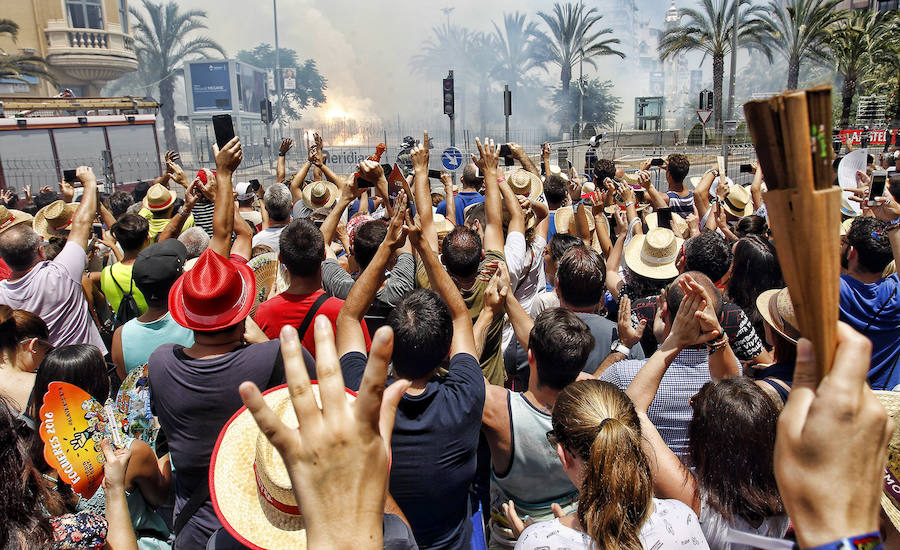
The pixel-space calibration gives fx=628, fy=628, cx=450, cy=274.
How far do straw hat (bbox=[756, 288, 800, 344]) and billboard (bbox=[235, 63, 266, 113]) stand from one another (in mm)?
62384

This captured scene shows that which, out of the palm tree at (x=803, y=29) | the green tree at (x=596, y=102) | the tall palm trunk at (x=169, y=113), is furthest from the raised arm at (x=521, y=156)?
the green tree at (x=596, y=102)

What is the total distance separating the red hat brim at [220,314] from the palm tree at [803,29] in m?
36.3

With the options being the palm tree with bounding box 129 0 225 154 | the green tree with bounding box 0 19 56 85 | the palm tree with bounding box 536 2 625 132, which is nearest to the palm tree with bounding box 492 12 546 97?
the palm tree with bounding box 536 2 625 132

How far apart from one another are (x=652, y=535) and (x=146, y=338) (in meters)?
2.79

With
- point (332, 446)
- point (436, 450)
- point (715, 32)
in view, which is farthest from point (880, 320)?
point (715, 32)

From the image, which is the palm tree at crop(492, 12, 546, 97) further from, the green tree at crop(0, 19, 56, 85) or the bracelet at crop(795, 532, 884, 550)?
the bracelet at crop(795, 532, 884, 550)

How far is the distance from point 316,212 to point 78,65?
5576 cm

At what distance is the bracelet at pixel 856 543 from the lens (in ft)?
3.11

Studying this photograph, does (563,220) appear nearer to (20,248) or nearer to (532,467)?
(532,467)

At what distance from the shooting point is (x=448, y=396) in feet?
7.69

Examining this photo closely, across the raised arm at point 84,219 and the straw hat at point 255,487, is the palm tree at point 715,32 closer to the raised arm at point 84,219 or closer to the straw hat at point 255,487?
the raised arm at point 84,219

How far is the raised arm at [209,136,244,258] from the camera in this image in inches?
139

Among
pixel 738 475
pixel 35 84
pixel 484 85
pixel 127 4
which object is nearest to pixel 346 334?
pixel 738 475

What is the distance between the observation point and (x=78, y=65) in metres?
51.5
